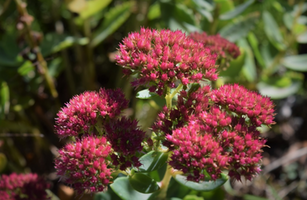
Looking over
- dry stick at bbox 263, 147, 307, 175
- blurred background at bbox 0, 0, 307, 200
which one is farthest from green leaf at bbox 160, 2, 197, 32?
dry stick at bbox 263, 147, 307, 175

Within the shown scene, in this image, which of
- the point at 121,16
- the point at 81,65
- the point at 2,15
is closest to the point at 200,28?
the point at 121,16

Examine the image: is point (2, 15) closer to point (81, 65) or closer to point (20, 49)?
point (20, 49)

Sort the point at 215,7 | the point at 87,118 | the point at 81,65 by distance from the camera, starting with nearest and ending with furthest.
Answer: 1. the point at 87,118
2. the point at 215,7
3. the point at 81,65

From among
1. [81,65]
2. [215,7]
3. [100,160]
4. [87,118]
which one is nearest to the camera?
[100,160]

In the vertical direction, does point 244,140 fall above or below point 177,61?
below

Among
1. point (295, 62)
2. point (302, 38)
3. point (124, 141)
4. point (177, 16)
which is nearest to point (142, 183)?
point (124, 141)

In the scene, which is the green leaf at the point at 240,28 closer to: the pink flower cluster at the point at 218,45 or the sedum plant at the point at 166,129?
the pink flower cluster at the point at 218,45
